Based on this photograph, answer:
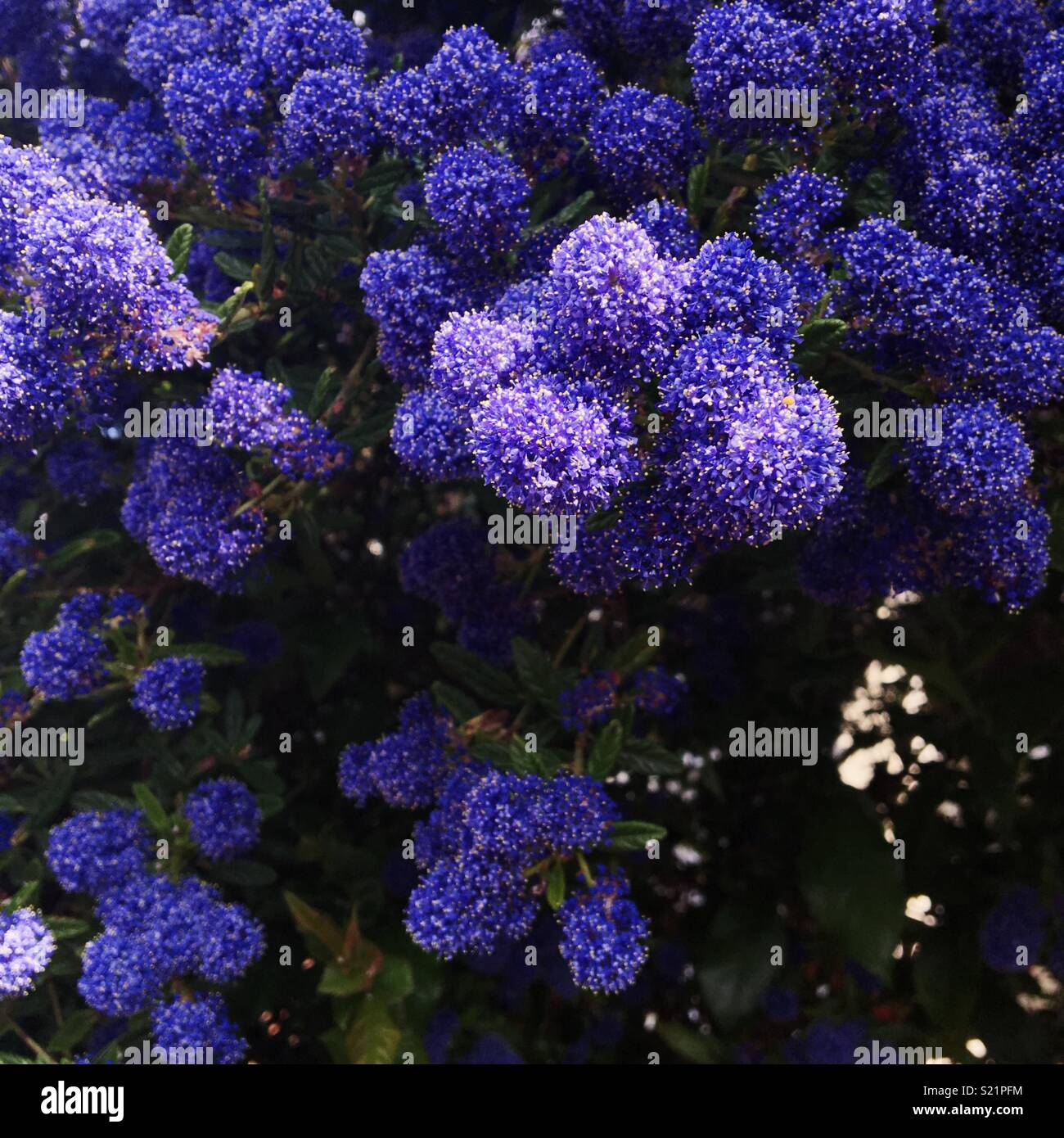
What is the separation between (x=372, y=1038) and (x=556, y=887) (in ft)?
1.71

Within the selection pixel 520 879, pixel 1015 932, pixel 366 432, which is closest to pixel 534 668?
pixel 520 879

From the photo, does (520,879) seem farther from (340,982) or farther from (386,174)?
(386,174)

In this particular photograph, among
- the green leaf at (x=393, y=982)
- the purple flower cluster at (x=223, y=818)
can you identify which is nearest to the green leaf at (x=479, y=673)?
the purple flower cluster at (x=223, y=818)

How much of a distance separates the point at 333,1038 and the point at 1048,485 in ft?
4.94

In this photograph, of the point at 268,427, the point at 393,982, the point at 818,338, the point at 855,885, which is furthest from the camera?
Answer: the point at 855,885

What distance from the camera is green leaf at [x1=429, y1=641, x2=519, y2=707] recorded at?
187 cm

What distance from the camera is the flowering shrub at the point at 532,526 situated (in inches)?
55.4

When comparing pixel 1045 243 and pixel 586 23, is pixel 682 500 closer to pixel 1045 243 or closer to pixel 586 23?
pixel 1045 243

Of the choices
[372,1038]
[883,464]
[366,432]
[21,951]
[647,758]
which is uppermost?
[366,432]

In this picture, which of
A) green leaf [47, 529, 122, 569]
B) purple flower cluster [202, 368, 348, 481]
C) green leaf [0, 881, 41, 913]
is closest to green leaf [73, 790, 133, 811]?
green leaf [0, 881, 41, 913]

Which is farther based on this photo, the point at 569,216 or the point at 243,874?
the point at 243,874

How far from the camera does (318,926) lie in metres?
1.90

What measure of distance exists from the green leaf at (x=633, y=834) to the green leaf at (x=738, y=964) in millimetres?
663
